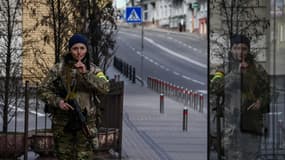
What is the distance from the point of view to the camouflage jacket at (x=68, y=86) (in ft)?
24.7

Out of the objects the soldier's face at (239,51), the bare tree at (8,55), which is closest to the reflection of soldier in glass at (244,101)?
the soldier's face at (239,51)

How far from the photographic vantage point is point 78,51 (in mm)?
7637

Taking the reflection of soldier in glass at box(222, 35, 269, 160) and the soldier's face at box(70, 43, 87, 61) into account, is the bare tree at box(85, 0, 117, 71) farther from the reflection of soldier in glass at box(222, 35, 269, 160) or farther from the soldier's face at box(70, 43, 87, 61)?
the reflection of soldier in glass at box(222, 35, 269, 160)

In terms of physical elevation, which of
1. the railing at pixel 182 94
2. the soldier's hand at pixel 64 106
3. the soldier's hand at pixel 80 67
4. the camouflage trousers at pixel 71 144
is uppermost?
the soldier's hand at pixel 80 67

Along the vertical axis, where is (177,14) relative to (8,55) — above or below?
above

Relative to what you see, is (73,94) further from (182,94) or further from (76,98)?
(182,94)

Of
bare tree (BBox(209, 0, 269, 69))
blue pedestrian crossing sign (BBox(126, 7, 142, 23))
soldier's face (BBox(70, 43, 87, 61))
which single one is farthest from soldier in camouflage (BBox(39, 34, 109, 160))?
blue pedestrian crossing sign (BBox(126, 7, 142, 23))

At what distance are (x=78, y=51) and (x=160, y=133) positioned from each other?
998 cm

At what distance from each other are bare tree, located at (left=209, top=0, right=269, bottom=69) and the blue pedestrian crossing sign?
2562cm

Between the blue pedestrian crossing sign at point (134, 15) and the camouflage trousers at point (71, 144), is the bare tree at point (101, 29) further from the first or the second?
the blue pedestrian crossing sign at point (134, 15)

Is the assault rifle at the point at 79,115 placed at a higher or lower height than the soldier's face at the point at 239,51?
lower

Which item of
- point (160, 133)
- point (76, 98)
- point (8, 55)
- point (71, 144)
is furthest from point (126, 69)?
point (76, 98)

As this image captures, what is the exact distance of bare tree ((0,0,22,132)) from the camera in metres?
12.2

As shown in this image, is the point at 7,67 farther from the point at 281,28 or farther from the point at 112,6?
the point at 281,28
